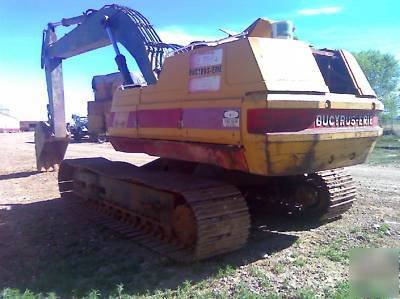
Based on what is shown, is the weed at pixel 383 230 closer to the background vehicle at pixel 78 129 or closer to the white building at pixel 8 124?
the background vehicle at pixel 78 129

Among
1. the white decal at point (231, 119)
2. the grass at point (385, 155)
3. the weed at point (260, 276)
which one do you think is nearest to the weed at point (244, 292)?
the weed at point (260, 276)

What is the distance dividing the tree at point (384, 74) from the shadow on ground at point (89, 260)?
37.2m

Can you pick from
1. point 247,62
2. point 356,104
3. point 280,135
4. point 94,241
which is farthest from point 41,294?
point 356,104

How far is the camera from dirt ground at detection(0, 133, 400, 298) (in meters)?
4.23

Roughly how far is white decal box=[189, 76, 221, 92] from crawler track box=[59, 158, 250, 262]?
115cm

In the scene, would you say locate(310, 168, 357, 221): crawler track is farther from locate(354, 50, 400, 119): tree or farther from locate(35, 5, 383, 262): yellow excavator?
locate(354, 50, 400, 119): tree

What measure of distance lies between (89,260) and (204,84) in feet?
8.05

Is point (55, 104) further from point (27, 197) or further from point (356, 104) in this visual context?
point (356, 104)

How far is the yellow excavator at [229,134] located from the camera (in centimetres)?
414

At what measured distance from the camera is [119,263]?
4828 mm

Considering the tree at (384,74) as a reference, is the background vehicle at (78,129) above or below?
below

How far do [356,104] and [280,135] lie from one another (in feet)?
4.10

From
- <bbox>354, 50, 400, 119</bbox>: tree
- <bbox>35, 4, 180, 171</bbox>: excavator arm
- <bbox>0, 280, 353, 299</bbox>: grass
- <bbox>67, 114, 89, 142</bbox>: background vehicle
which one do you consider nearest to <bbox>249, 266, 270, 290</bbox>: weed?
<bbox>0, 280, 353, 299</bbox>: grass

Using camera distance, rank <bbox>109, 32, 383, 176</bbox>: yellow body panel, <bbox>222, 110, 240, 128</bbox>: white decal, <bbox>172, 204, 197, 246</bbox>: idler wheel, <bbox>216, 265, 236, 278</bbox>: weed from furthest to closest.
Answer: <bbox>172, 204, 197, 246</bbox>: idler wheel
<bbox>216, 265, 236, 278</bbox>: weed
<bbox>222, 110, 240, 128</bbox>: white decal
<bbox>109, 32, 383, 176</bbox>: yellow body panel
